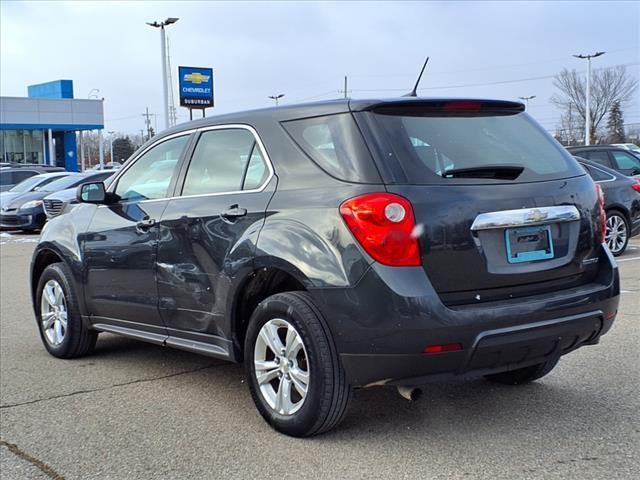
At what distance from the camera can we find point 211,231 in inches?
170

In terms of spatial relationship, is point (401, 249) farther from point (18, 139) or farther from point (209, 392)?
point (18, 139)

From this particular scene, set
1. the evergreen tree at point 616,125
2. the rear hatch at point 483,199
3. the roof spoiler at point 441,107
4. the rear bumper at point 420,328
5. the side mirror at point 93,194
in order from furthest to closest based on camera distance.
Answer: the evergreen tree at point 616,125, the side mirror at point 93,194, the roof spoiler at point 441,107, the rear hatch at point 483,199, the rear bumper at point 420,328

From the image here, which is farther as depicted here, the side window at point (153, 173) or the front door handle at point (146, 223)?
the side window at point (153, 173)

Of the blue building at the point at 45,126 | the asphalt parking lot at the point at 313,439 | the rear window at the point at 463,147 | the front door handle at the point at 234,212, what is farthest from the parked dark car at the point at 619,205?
the blue building at the point at 45,126

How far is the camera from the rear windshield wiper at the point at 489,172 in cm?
370

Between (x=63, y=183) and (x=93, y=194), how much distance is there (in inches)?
580

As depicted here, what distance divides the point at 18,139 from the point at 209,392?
50.8 m

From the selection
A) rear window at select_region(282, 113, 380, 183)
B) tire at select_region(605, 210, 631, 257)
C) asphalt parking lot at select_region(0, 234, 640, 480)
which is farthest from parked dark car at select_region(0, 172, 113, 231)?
rear window at select_region(282, 113, 380, 183)

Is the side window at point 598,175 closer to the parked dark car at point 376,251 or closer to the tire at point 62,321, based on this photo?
the parked dark car at point 376,251

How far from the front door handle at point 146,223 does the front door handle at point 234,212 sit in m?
0.76

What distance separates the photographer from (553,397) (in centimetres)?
449

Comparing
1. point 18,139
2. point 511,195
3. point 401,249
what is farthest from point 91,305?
point 18,139

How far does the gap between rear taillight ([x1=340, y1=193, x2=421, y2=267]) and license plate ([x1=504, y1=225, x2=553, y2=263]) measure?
51 centimetres

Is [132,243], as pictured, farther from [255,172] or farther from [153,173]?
[255,172]
